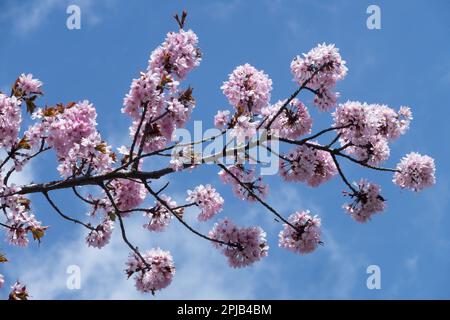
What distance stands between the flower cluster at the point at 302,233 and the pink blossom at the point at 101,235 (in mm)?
3158

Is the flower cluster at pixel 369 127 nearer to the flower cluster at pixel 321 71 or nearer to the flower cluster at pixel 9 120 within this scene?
the flower cluster at pixel 321 71

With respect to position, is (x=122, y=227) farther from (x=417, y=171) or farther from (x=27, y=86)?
(x=417, y=171)

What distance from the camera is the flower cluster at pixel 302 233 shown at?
33.1 feet

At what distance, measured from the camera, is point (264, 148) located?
9.22 meters

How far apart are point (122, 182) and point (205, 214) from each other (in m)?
1.64

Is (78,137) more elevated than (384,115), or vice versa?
(384,115)

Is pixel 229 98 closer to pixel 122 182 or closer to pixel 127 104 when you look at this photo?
pixel 127 104

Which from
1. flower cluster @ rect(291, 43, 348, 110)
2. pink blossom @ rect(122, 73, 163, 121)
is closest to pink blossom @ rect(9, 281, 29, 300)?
pink blossom @ rect(122, 73, 163, 121)

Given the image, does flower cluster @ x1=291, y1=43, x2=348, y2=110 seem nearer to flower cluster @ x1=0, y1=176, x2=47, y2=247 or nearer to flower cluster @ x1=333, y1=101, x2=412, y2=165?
flower cluster @ x1=333, y1=101, x2=412, y2=165
